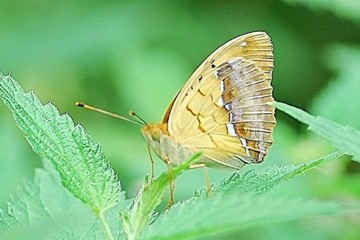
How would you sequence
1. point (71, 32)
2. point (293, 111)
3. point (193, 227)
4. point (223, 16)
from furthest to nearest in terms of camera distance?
point (223, 16) < point (71, 32) < point (293, 111) < point (193, 227)

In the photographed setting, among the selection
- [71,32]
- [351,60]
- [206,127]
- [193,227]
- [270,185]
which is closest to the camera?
[193,227]

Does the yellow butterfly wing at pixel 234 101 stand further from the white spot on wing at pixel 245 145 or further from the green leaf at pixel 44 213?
the green leaf at pixel 44 213

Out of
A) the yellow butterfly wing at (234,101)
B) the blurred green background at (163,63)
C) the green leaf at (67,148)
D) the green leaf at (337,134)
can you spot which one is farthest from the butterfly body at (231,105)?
the blurred green background at (163,63)

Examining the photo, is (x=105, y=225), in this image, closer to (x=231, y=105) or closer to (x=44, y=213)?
(x=44, y=213)

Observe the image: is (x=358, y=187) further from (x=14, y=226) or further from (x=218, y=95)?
(x=14, y=226)

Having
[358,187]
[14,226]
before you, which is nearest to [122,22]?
[358,187]

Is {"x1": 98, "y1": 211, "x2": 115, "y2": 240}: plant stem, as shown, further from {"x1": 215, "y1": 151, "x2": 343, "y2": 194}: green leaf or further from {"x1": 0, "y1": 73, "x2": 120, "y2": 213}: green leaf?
{"x1": 215, "y1": 151, "x2": 343, "y2": 194}: green leaf

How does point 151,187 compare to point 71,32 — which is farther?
point 71,32
